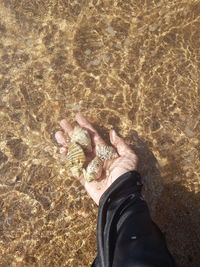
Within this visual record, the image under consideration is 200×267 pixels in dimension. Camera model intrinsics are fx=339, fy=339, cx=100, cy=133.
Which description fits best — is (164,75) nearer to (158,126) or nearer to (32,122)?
(158,126)

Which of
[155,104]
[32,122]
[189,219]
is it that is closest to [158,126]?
[155,104]

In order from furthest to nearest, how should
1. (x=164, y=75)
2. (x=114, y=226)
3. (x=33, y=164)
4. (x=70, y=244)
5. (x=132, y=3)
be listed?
(x=132, y=3) → (x=164, y=75) → (x=33, y=164) → (x=70, y=244) → (x=114, y=226)

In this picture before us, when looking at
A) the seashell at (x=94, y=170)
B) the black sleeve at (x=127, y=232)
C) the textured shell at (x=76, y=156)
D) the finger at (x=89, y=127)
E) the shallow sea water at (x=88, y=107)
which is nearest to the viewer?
the black sleeve at (x=127, y=232)

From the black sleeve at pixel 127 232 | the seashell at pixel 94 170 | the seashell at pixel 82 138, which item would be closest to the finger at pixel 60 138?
the seashell at pixel 82 138

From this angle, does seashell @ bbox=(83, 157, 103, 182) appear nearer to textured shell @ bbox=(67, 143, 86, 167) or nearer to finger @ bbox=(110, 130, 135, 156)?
textured shell @ bbox=(67, 143, 86, 167)

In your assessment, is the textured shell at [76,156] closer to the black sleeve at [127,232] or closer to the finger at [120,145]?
the finger at [120,145]

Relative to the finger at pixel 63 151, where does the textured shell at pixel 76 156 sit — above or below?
above
